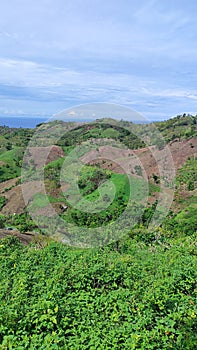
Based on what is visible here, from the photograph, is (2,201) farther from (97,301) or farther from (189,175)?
(97,301)

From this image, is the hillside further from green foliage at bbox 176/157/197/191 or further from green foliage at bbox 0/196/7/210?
green foliage at bbox 176/157/197/191

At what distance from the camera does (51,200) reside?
122 ft

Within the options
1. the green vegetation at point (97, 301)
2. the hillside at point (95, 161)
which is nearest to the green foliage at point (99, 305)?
the green vegetation at point (97, 301)

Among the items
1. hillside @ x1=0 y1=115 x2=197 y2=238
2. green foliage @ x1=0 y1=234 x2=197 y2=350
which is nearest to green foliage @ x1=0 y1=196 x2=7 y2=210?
hillside @ x1=0 y1=115 x2=197 y2=238

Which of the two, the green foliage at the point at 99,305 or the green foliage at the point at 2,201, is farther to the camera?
the green foliage at the point at 2,201

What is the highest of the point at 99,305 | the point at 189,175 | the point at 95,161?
the point at 95,161

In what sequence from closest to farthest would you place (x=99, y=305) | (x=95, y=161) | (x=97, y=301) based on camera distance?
(x=99, y=305)
(x=97, y=301)
(x=95, y=161)

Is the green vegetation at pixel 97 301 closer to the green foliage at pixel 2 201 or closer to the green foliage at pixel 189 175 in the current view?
the green foliage at pixel 189 175

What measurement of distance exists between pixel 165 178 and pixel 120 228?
1918 cm

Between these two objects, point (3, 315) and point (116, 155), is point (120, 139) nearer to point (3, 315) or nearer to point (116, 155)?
point (116, 155)

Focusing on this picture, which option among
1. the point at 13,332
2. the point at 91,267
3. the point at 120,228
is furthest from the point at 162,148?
the point at 13,332

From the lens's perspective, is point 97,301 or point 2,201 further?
point 2,201

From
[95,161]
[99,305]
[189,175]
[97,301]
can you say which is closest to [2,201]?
[95,161]

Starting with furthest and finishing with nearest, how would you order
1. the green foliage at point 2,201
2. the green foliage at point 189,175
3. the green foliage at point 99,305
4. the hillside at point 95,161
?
the green foliage at point 2,201
the green foliage at point 189,175
the hillside at point 95,161
the green foliage at point 99,305
